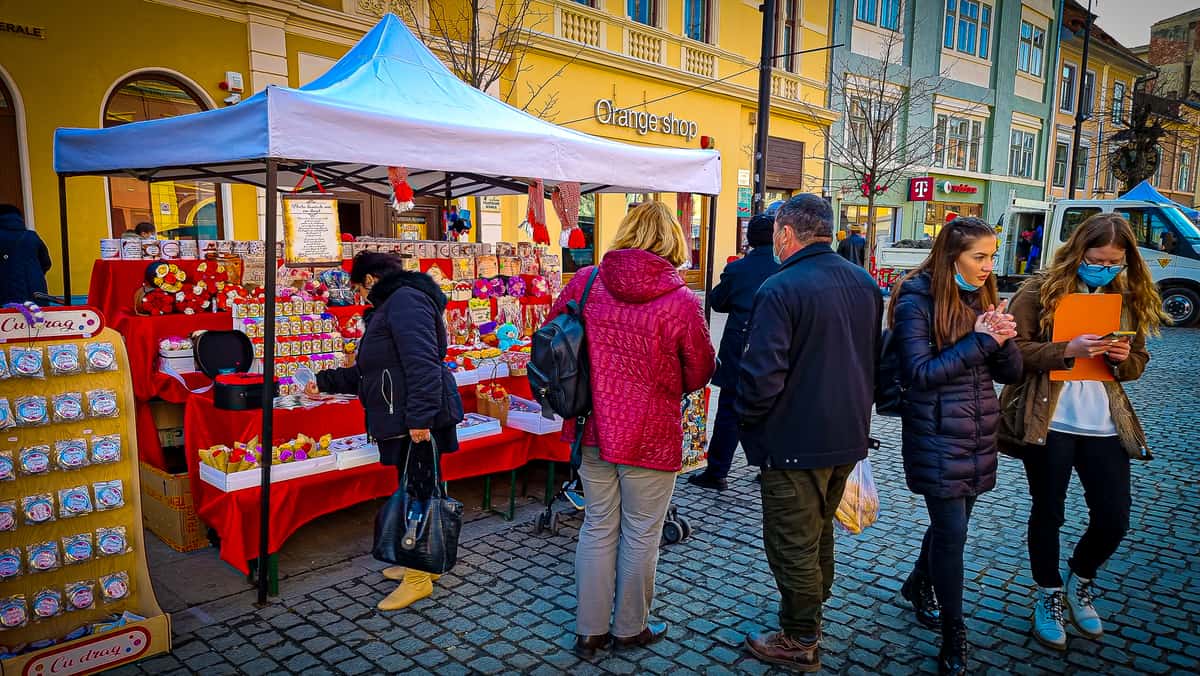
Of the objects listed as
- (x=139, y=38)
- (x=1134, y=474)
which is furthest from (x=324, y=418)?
(x=139, y=38)

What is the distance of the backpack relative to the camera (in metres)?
2.98

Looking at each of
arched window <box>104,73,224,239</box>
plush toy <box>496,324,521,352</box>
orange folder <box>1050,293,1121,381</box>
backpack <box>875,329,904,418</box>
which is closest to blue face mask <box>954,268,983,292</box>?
backpack <box>875,329,904,418</box>

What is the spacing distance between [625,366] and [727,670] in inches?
54.5

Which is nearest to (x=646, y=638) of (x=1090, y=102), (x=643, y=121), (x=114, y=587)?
(x=114, y=587)

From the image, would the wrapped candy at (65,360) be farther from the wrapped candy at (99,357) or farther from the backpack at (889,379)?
the backpack at (889,379)

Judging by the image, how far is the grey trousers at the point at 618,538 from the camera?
300 cm

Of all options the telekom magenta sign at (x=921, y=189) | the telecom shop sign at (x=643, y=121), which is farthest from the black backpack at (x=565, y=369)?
the telekom magenta sign at (x=921, y=189)

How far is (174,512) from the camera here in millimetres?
4219

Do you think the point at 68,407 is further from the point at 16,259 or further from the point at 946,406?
the point at 16,259

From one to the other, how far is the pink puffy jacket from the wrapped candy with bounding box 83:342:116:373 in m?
2.03

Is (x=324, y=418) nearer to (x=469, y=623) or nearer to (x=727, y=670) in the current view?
(x=469, y=623)

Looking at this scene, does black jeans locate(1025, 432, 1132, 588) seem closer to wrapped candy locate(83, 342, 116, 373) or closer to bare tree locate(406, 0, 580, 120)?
wrapped candy locate(83, 342, 116, 373)

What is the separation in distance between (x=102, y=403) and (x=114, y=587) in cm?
79

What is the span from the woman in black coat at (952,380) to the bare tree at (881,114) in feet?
55.0
